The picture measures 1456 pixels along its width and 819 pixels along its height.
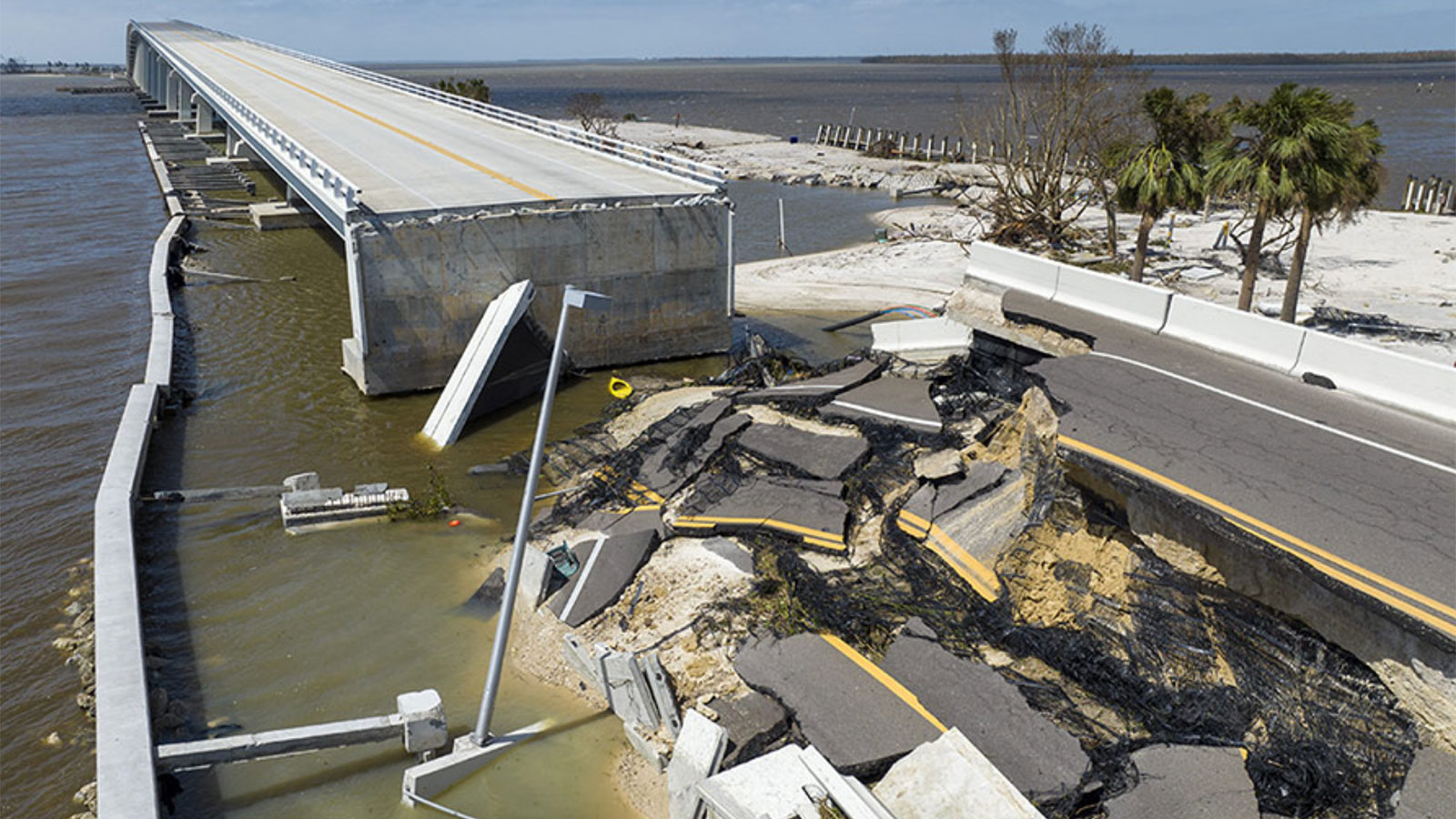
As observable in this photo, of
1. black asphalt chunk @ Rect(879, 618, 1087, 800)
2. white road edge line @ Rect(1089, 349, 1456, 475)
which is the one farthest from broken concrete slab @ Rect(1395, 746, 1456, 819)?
white road edge line @ Rect(1089, 349, 1456, 475)

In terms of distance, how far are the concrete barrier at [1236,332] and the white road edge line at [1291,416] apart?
1.45m

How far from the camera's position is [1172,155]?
2212cm

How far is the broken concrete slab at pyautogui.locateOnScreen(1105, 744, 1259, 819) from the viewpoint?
7.57 meters

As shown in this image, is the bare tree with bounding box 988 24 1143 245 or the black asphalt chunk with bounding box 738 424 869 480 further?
the bare tree with bounding box 988 24 1143 245

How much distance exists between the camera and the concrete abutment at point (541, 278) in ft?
65.8

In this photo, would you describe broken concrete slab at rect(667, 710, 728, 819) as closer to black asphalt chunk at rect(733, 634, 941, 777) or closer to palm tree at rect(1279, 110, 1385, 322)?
black asphalt chunk at rect(733, 634, 941, 777)

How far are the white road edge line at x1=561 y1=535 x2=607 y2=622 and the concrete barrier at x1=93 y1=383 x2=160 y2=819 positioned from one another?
4493 millimetres

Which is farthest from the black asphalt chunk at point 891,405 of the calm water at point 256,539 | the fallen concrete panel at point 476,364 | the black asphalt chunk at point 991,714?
the fallen concrete panel at point 476,364

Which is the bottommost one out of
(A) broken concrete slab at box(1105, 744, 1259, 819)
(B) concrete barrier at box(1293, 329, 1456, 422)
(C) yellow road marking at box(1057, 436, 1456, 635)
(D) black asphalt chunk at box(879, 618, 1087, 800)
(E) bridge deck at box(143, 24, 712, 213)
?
(D) black asphalt chunk at box(879, 618, 1087, 800)

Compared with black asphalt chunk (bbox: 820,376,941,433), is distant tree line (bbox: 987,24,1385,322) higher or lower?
higher

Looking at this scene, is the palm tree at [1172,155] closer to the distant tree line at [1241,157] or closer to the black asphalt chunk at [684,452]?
the distant tree line at [1241,157]

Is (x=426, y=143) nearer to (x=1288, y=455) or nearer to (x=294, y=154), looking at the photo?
(x=294, y=154)

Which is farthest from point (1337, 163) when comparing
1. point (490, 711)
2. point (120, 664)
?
point (120, 664)

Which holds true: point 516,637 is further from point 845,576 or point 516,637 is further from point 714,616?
point 845,576
